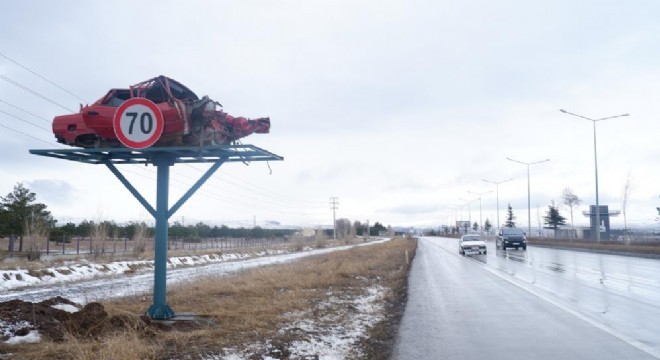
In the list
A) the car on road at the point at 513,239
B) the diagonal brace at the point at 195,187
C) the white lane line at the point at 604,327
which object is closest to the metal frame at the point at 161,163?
the diagonal brace at the point at 195,187

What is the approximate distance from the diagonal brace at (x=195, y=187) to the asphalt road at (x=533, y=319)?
434 cm

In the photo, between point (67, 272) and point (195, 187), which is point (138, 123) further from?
point (67, 272)

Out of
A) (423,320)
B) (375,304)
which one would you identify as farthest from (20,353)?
(375,304)

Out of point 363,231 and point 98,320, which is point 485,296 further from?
point 363,231

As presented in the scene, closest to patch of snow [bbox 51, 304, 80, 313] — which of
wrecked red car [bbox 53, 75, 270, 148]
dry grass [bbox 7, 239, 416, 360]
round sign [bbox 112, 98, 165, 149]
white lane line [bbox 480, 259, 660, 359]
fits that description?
dry grass [bbox 7, 239, 416, 360]

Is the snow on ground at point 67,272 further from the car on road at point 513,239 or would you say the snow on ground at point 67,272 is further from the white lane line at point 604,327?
the car on road at point 513,239

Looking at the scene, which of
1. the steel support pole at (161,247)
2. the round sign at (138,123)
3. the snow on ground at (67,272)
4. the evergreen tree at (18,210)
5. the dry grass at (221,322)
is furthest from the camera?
the evergreen tree at (18,210)

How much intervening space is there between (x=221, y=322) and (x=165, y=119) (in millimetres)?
3640

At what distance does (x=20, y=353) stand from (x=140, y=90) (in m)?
5.16

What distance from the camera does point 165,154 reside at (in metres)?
9.84

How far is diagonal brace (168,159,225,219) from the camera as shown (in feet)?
31.6

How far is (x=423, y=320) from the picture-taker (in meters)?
11.1

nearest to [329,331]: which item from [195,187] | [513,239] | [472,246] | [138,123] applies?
[195,187]

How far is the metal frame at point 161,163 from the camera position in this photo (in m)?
9.47
